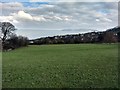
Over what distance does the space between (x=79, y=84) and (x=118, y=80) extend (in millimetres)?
1142

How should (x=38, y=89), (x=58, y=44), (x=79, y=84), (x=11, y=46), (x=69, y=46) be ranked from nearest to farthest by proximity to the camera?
(x=38, y=89) → (x=79, y=84) → (x=11, y=46) → (x=58, y=44) → (x=69, y=46)

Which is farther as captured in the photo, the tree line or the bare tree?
the tree line

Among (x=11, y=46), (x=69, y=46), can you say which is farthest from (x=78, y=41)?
(x=11, y=46)

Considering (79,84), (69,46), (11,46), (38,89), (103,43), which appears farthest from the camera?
(103,43)

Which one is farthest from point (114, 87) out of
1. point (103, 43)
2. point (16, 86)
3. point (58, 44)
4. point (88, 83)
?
point (103, 43)

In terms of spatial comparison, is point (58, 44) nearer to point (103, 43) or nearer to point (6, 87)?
point (103, 43)

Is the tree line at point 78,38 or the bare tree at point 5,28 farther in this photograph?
the tree line at point 78,38

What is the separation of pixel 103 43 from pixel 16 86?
107 feet

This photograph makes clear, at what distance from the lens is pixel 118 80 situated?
5691 mm

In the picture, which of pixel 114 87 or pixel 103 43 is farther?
pixel 103 43

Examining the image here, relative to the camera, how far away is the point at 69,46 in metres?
31.1

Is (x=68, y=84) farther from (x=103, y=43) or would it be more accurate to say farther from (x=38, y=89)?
(x=103, y=43)

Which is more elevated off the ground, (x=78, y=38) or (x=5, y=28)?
(x=5, y=28)

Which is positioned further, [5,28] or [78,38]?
[78,38]
